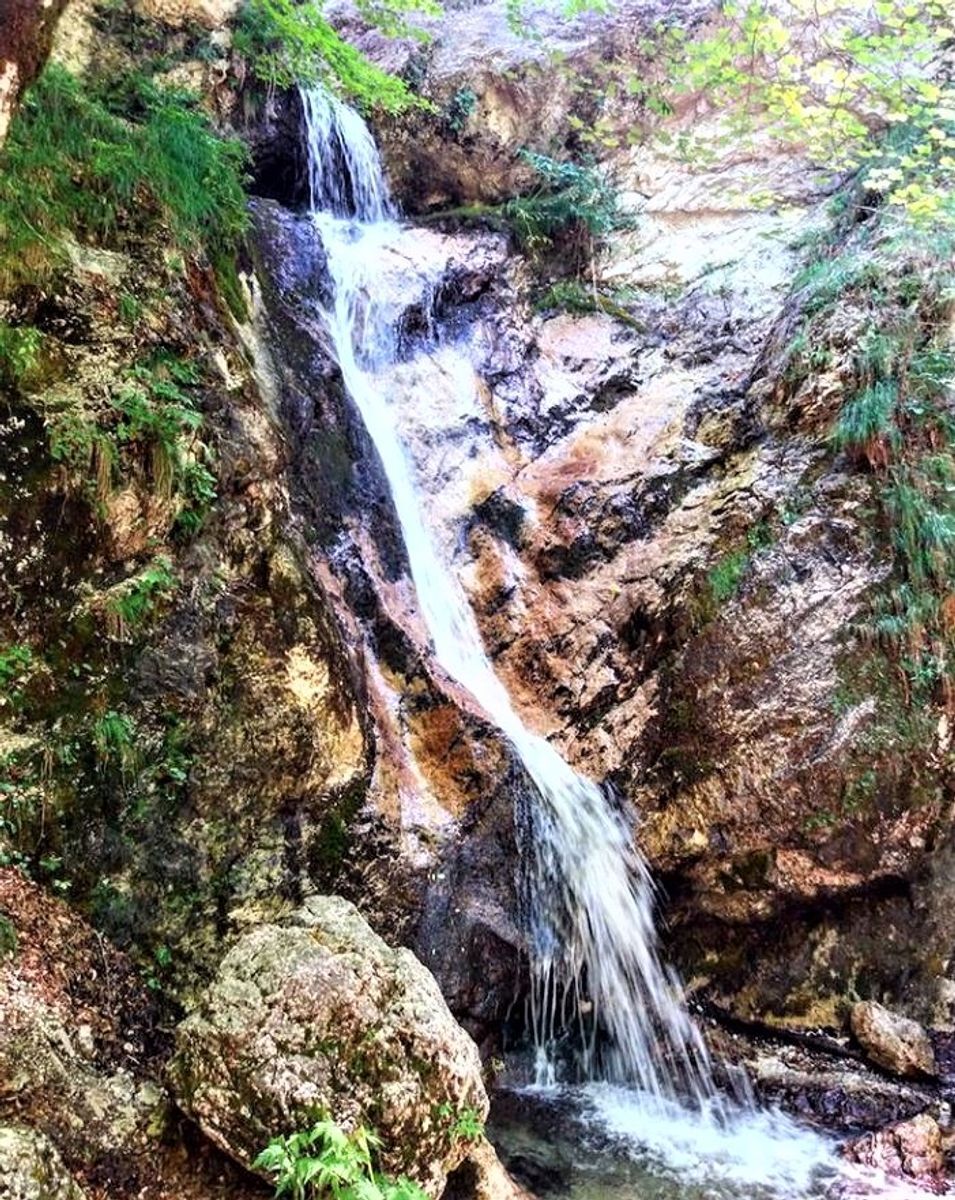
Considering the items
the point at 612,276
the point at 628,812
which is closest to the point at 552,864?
the point at 628,812

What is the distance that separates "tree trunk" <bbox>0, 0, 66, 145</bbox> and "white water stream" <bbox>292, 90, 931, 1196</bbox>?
4521 mm

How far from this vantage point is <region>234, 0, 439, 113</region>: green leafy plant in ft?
25.0

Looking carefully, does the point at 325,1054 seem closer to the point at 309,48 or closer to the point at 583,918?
the point at 583,918

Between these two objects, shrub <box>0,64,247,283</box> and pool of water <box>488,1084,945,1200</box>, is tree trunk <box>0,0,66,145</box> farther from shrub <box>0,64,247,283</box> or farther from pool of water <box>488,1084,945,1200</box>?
pool of water <box>488,1084,945,1200</box>

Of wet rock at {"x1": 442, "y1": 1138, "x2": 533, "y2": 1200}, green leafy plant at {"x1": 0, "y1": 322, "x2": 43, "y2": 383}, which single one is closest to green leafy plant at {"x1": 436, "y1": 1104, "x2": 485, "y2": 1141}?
wet rock at {"x1": 442, "y1": 1138, "x2": 533, "y2": 1200}

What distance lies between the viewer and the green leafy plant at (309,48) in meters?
7.61

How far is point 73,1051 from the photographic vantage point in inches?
124

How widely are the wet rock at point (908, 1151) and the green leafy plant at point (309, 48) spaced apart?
9661mm

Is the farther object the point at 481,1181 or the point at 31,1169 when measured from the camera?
the point at 481,1181

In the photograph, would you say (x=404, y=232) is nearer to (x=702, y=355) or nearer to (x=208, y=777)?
(x=702, y=355)

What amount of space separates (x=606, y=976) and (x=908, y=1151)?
1.98 m

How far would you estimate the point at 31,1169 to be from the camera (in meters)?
2.58

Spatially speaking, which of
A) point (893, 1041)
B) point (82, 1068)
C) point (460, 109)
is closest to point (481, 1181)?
point (82, 1068)

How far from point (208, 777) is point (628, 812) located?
351 cm
